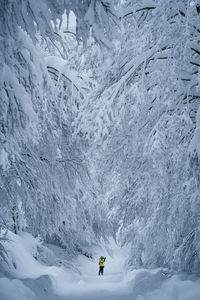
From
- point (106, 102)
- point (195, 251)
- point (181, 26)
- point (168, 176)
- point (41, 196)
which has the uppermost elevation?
point (181, 26)

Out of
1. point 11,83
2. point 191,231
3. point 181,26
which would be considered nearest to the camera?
point 11,83

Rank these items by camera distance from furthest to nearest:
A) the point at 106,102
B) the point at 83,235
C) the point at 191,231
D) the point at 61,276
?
the point at 83,235, the point at 61,276, the point at 191,231, the point at 106,102

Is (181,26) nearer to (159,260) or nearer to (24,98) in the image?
(24,98)

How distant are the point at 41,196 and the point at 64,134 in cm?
161

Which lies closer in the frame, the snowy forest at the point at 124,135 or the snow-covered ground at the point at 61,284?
the snowy forest at the point at 124,135

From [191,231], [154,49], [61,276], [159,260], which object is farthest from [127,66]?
[61,276]

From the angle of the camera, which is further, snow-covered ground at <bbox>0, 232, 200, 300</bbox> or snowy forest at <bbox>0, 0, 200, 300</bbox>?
snow-covered ground at <bbox>0, 232, 200, 300</bbox>

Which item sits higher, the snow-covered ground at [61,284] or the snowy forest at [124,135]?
the snowy forest at [124,135]

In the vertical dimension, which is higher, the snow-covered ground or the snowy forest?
the snowy forest

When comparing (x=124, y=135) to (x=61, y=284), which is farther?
(x=61, y=284)

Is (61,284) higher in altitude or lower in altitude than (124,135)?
lower

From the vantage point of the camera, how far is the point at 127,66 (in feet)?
19.3

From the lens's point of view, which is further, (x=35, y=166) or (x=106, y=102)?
(x=35, y=166)

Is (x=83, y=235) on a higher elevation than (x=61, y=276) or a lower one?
higher
